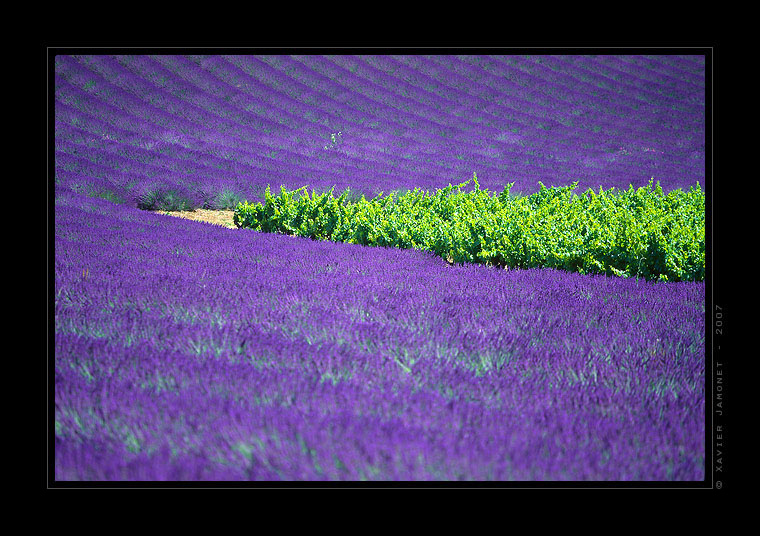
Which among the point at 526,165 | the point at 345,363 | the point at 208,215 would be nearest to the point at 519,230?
the point at 345,363

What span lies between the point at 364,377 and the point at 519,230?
2.77m

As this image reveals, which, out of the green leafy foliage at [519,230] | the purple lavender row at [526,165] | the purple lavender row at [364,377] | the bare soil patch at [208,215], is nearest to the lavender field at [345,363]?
the purple lavender row at [364,377]

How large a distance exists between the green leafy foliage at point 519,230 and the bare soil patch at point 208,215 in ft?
2.65

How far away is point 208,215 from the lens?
22.2 feet

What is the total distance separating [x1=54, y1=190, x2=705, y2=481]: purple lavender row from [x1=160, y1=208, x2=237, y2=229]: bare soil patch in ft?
11.3

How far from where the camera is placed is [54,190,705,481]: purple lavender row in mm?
1317

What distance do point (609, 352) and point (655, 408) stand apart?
42 cm

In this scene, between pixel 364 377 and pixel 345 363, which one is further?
pixel 345 363

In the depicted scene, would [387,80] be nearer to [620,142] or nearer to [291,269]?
[620,142]

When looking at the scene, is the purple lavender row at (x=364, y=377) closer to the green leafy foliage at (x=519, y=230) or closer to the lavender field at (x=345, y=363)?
the lavender field at (x=345, y=363)

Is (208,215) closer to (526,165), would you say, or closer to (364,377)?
(364,377)

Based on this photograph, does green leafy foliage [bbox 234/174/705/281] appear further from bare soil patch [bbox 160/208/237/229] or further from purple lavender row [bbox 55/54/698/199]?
purple lavender row [bbox 55/54/698/199]

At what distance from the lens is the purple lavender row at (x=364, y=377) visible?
1.32 meters
